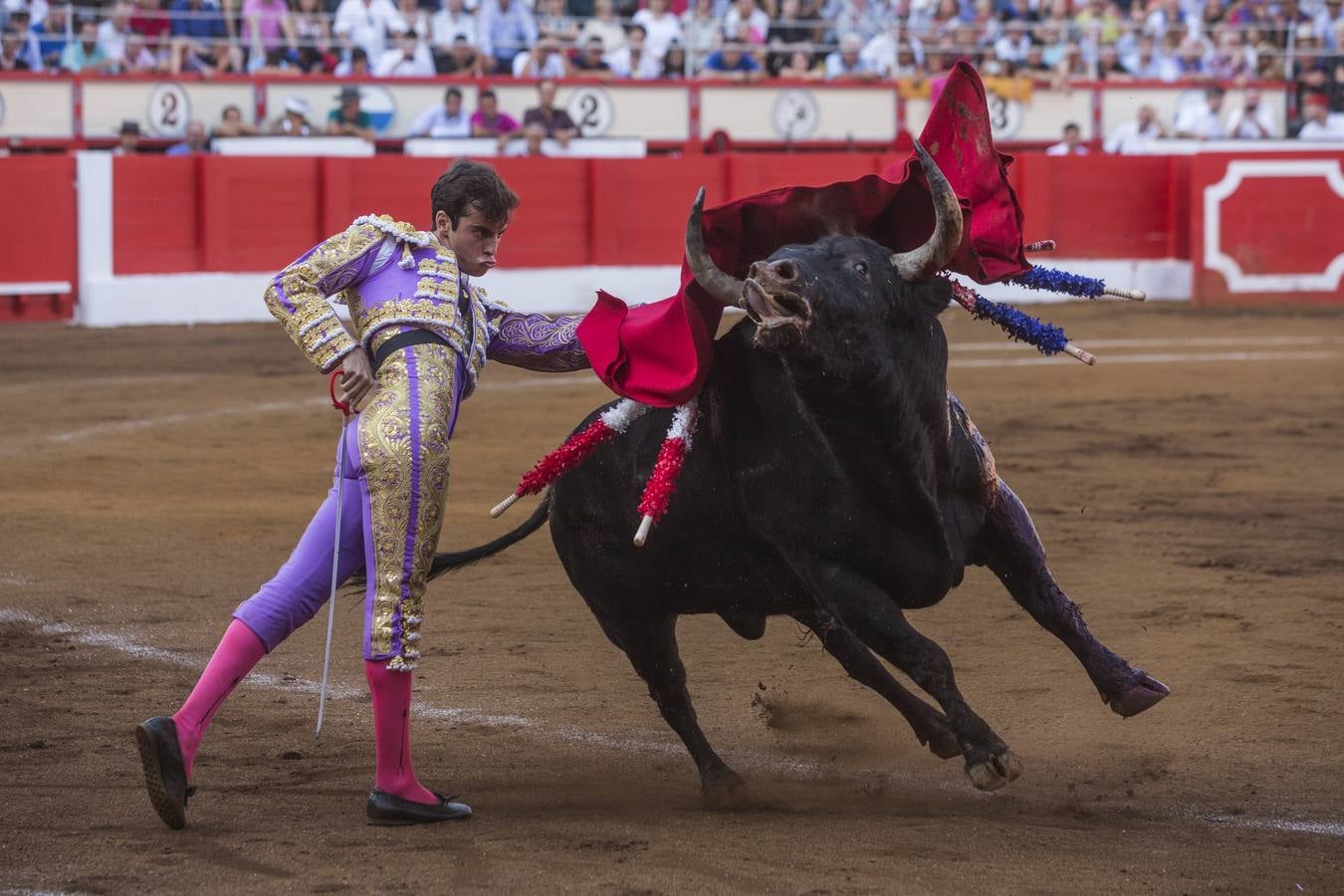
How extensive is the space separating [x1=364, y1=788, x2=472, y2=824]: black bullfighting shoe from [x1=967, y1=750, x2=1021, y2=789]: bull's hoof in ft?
3.16

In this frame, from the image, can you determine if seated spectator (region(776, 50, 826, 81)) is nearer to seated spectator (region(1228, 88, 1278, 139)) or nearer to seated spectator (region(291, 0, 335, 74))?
seated spectator (region(1228, 88, 1278, 139))

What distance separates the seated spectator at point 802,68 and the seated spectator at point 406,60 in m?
3.18

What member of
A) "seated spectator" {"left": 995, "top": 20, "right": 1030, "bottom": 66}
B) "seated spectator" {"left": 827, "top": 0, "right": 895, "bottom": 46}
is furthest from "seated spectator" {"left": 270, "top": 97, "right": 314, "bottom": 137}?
"seated spectator" {"left": 995, "top": 20, "right": 1030, "bottom": 66}

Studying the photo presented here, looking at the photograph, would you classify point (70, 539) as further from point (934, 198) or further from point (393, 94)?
point (393, 94)

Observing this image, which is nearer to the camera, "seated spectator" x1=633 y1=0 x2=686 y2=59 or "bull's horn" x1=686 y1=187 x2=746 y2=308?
"bull's horn" x1=686 y1=187 x2=746 y2=308

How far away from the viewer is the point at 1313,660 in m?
4.60

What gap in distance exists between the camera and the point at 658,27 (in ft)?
51.2

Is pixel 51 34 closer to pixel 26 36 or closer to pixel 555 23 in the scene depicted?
pixel 26 36

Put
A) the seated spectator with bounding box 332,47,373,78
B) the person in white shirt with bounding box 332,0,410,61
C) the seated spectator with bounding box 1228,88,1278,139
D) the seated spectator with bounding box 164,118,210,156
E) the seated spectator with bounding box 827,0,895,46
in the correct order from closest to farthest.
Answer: the seated spectator with bounding box 164,118,210,156 → the seated spectator with bounding box 332,47,373,78 → the person in white shirt with bounding box 332,0,410,61 → the seated spectator with bounding box 1228,88,1278,139 → the seated spectator with bounding box 827,0,895,46

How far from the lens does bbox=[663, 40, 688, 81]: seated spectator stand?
15352 millimetres

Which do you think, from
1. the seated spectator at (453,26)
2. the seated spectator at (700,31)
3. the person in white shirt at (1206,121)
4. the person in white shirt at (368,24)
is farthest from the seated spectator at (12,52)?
the person in white shirt at (1206,121)

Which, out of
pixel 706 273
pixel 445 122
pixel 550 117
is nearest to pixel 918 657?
pixel 706 273

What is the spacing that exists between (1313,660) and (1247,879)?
5.85ft

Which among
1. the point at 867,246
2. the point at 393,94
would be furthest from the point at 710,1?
the point at 867,246
